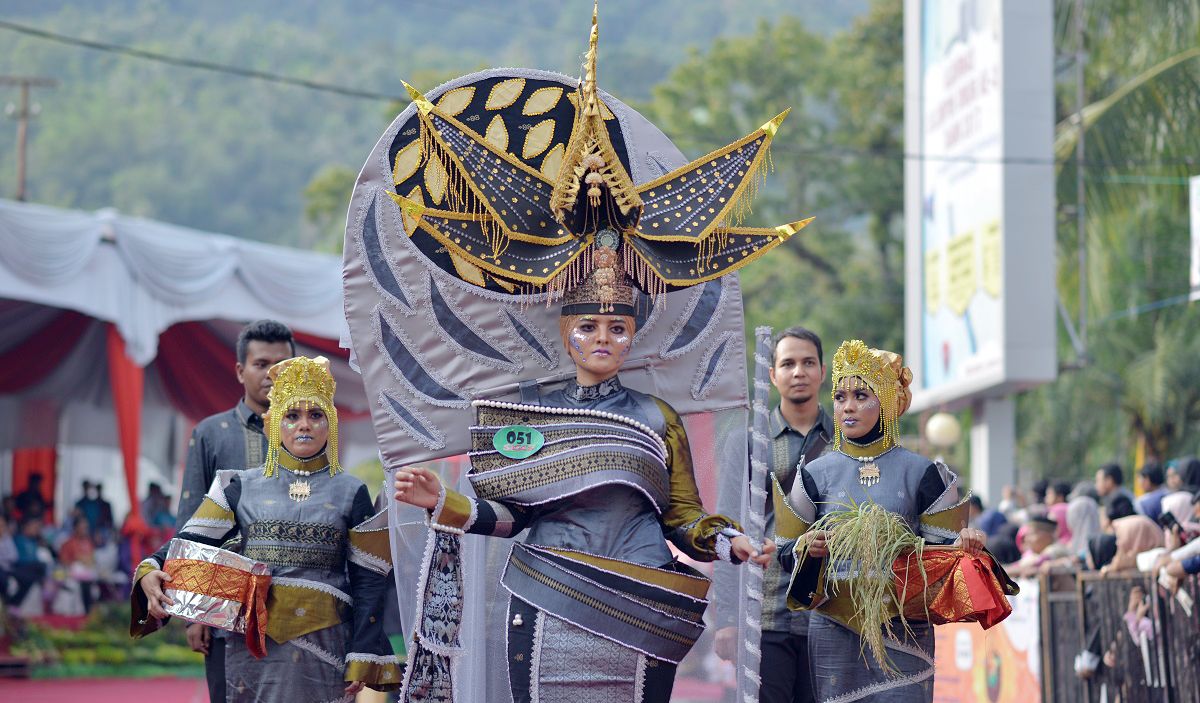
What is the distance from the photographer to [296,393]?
18.2ft

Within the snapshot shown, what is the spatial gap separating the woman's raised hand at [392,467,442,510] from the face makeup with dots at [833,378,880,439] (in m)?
1.42

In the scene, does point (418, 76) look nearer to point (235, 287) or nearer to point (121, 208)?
point (235, 287)

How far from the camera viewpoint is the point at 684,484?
5.11 m

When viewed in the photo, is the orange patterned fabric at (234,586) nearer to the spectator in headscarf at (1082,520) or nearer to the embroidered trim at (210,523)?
the embroidered trim at (210,523)

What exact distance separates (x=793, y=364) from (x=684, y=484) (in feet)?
3.36

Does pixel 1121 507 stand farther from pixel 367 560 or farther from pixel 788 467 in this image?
pixel 367 560

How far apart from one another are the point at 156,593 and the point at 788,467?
2267 millimetres

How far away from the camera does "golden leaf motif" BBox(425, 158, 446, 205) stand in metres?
5.49

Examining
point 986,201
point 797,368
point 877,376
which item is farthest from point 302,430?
point 986,201

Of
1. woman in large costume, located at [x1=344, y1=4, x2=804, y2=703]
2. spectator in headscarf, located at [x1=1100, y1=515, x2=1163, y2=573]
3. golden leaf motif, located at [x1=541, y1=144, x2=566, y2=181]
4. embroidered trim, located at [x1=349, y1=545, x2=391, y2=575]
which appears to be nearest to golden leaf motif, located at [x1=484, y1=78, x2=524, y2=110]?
woman in large costume, located at [x1=344, y1=4, x2=804, y2=703]

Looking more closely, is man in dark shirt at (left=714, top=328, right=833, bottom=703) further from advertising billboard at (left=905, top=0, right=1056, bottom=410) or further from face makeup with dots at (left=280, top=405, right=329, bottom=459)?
advertising billboard at (left=905, top=0, right=1056, bottom=410)

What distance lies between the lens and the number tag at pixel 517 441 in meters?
5.00

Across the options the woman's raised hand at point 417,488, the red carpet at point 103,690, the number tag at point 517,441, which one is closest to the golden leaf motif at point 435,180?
the number tag at point 517,441

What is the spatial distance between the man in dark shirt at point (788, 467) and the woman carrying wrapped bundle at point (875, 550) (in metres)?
0.30
